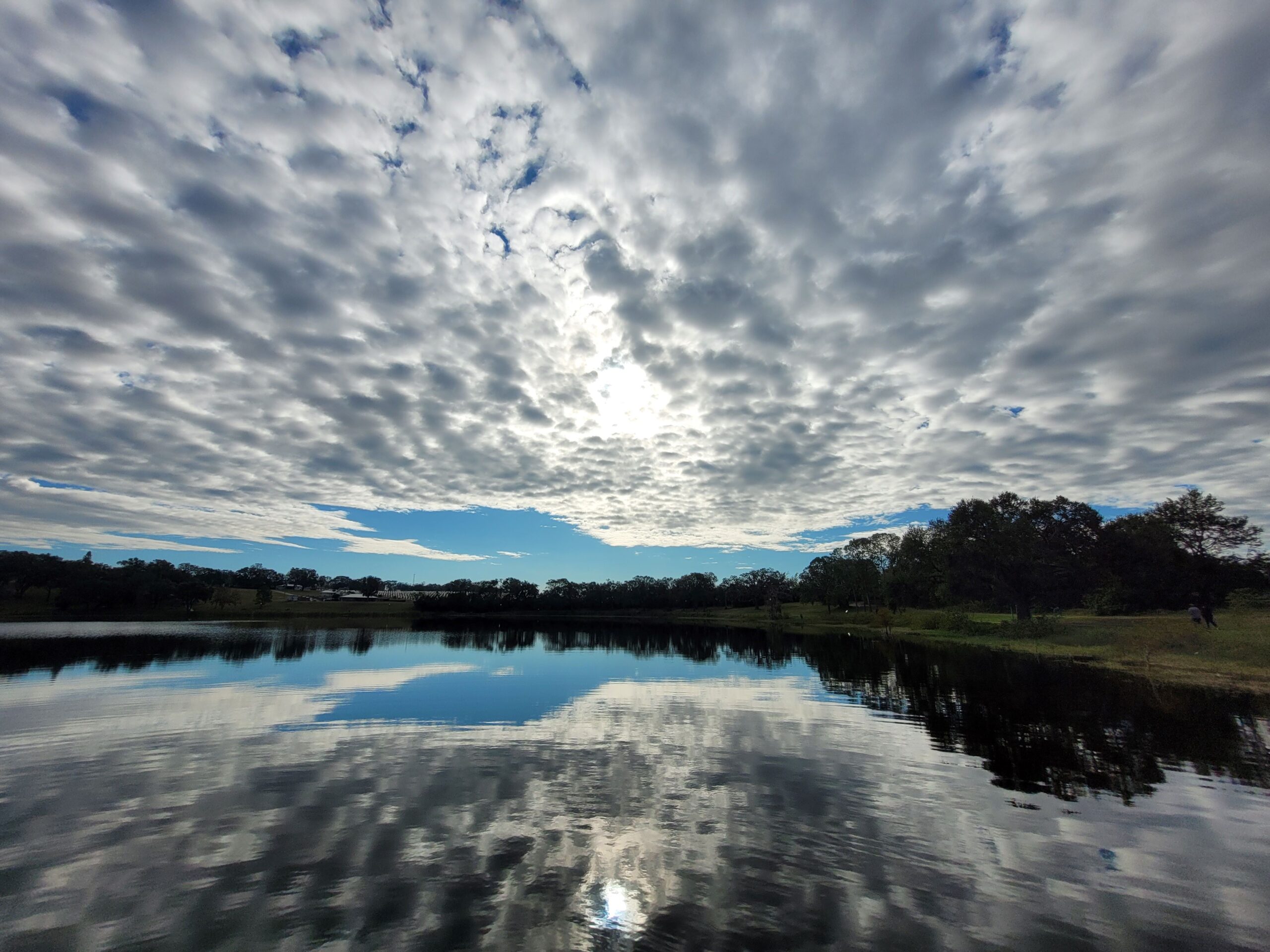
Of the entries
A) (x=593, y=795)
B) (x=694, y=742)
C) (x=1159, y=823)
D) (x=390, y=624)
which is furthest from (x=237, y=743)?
(x=390, y=624)

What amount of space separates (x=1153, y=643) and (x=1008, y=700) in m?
31.6

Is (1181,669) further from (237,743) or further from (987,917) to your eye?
(237,743)

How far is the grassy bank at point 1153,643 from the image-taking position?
36.8 meters

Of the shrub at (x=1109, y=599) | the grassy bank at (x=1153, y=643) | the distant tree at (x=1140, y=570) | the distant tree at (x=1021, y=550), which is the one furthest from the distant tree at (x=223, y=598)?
the distant tree at (x=1140, y=570)

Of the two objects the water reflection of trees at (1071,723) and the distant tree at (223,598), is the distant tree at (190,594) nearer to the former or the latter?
the distant tree at (223,598)

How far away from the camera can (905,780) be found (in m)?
16.5

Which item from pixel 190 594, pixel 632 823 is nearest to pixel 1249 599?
pixel 632 823

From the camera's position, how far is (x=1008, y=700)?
3009 cm

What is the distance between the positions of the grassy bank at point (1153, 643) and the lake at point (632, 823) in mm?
10418

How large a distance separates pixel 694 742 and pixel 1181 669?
136 feet

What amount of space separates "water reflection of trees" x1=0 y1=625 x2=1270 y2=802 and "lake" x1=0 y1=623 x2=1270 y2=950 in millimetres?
242

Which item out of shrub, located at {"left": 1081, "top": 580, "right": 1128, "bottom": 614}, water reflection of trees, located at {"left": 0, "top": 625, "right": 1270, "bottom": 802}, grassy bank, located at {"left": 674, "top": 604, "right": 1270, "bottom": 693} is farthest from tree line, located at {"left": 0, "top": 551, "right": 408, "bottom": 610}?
shrub, located at {"left": 1081, "top": 580, "right": 1128, "bottom": 614}

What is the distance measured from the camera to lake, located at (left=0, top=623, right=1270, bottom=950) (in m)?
8.73

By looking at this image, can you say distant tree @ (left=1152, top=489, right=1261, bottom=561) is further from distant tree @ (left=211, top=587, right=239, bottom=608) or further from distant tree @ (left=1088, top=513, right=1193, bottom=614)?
distant tree @ (left=211, top=587, right=239, bottom=608)
